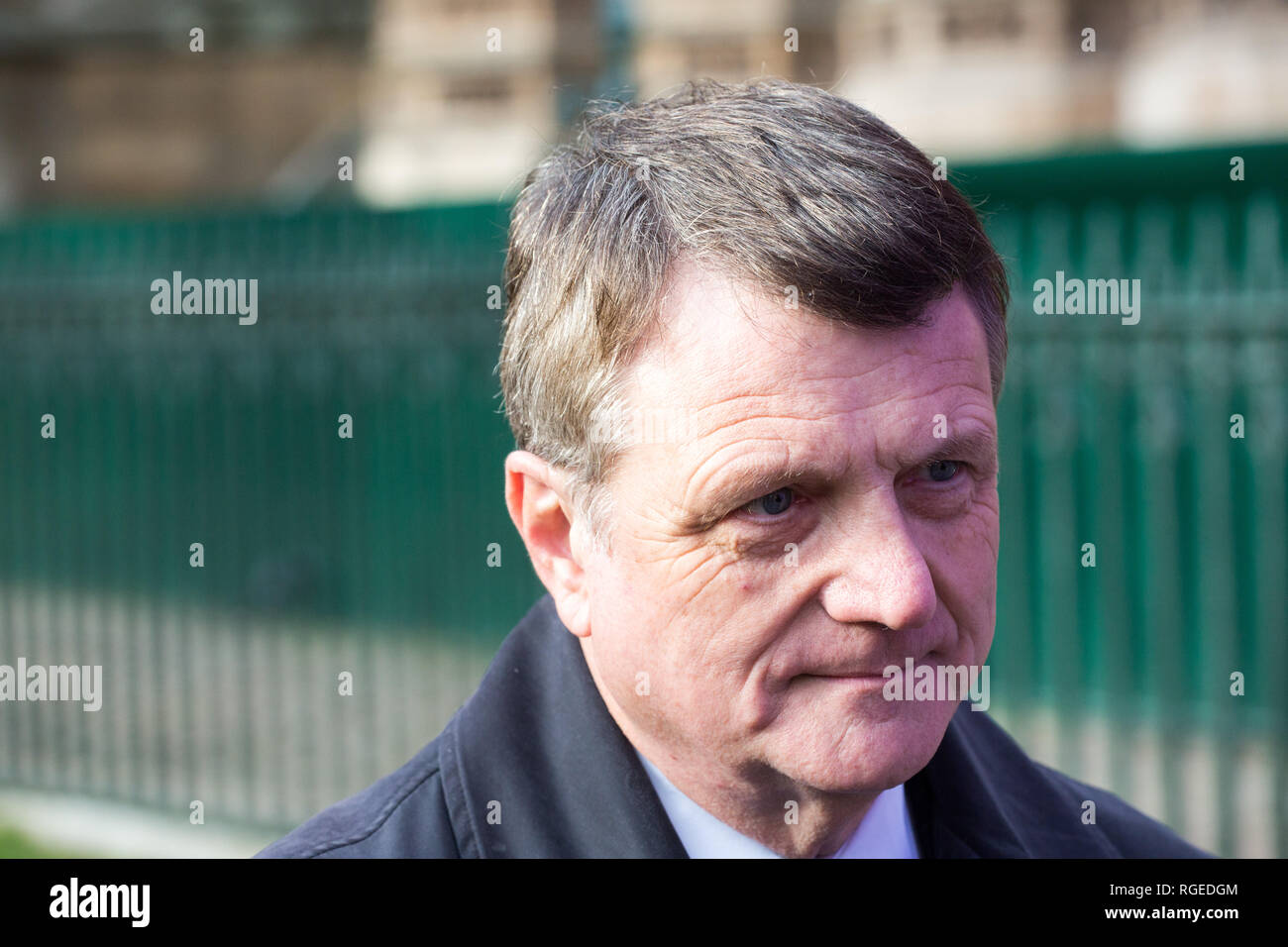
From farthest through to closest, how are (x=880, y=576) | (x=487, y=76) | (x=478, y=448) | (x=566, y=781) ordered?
(x=487, y=76) < (x=478, y=448) < (x=566, y=781) < (x=880, y=576)

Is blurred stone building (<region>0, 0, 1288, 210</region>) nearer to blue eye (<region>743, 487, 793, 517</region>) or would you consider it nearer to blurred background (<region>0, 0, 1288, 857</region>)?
blurred background (<region>0, 0, 1288, 857</region>)

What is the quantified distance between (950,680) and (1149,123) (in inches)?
359

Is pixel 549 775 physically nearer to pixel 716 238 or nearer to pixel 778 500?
pixel 778 500

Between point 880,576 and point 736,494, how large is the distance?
19cm

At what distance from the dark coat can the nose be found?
1.35ft

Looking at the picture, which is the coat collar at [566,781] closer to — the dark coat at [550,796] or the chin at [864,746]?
the dark coat at [550,796]

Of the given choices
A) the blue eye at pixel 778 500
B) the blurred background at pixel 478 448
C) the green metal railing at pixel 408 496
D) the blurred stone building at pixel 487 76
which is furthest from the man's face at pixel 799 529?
the blurred stone building at pixel 487 76

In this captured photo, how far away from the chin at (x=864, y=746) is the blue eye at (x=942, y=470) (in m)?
0.28

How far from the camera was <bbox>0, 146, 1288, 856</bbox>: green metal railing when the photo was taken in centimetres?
507

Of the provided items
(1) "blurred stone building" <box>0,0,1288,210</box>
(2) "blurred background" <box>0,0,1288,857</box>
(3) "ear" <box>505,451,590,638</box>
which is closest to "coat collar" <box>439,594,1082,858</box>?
(3) "ear" <box>505,451,590,638</box>

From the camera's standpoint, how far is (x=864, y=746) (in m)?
1.64

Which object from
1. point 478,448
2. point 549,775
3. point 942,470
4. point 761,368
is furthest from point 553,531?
point 478,448
